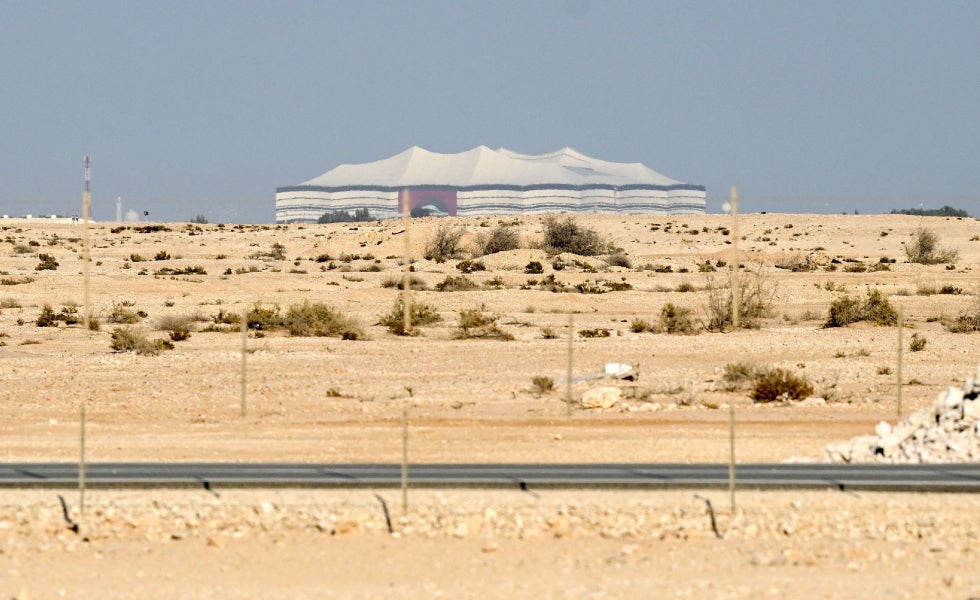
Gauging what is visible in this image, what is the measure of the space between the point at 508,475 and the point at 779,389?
1111cm

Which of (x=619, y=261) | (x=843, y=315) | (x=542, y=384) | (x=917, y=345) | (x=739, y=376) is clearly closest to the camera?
(x=542, y=384)

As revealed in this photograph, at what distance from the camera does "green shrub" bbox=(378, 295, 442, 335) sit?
43.5m

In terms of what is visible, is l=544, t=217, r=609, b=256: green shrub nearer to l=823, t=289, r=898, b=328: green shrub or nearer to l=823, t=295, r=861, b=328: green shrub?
l=823, t=289, r=898, b=328: green shrub

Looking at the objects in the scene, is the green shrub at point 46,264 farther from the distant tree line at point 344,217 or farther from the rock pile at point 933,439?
the distant tree line at point 344,217

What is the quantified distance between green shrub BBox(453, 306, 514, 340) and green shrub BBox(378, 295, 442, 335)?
961mm

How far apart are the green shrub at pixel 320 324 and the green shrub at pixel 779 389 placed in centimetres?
1438

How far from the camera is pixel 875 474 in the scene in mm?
19234

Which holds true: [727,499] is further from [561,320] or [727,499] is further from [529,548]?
[561,320]

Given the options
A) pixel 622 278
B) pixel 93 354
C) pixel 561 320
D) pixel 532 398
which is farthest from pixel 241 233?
pixel 532 398

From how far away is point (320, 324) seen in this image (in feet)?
140

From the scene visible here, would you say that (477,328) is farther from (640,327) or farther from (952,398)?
(952,398)

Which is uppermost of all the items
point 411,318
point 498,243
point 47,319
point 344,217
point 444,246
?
point 344,217

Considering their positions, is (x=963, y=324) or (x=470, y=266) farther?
(x=470, y=266)

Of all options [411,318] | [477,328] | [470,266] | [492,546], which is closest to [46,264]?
[470,266]
